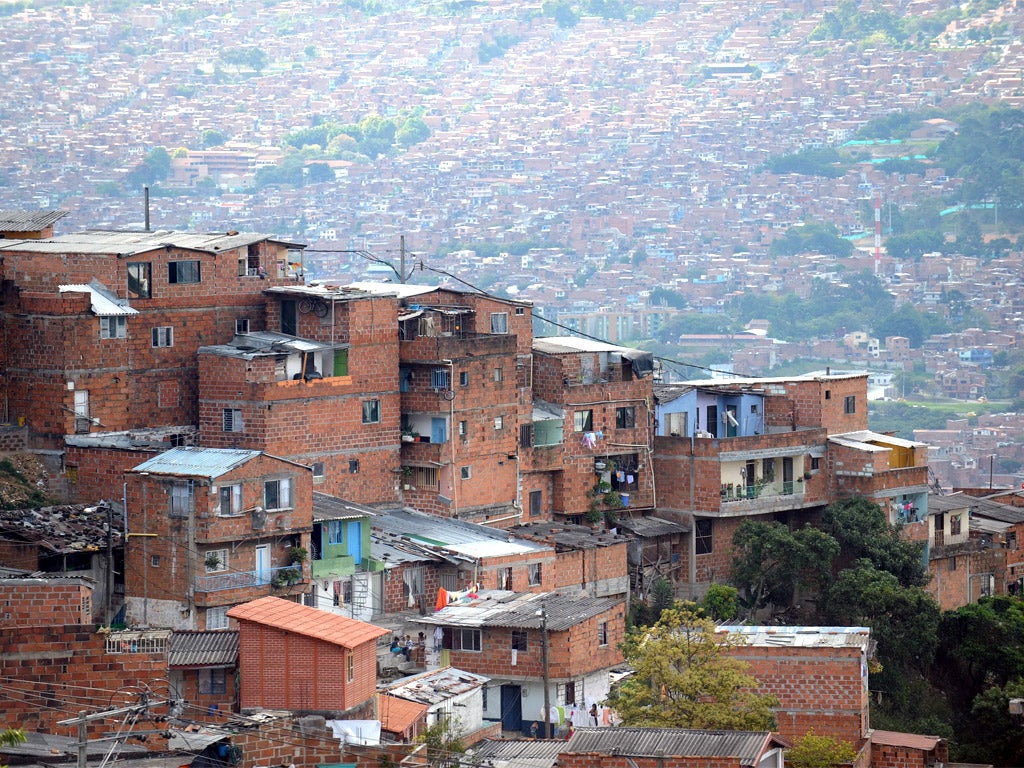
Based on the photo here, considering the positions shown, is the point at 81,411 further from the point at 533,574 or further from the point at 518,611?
the point at 518,611

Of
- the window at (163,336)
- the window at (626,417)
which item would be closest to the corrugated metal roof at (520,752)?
the window at (163,336)

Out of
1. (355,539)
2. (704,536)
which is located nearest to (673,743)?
(355,539)

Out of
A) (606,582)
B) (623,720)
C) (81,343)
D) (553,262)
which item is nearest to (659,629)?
(623,720)

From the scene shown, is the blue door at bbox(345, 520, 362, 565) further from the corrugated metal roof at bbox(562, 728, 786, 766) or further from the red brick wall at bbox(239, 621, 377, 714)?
the corrugated metal roof at bbox(562, 728, 786, 766)

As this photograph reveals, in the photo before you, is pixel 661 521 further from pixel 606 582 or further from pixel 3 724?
pixel 3 724

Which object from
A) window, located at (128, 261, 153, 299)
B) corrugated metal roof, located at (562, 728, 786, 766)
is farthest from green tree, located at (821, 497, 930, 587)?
corrugated metal roof, located at (562, 728, 786, 766)
